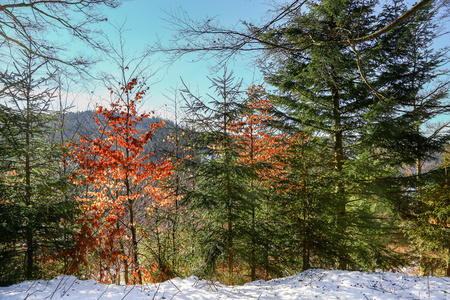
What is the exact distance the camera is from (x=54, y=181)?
6.17m

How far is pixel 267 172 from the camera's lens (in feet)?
22.5

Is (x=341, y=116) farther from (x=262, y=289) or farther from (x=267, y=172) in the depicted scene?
(x=262, y=289)

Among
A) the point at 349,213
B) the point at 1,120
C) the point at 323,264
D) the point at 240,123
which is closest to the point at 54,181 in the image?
the point at 1,120

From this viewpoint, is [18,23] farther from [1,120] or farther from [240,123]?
[240,123]

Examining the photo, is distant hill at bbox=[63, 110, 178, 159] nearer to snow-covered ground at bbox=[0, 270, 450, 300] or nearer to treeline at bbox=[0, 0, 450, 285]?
treeline at bbox=[0, 0, 450, 285]

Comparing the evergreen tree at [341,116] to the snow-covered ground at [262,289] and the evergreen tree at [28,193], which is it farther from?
the evergreen tree at [28,193]

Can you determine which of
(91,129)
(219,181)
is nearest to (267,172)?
(219,181)

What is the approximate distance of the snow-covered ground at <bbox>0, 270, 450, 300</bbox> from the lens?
4.02 metres

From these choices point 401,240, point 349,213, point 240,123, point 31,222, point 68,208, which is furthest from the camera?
point 401,240

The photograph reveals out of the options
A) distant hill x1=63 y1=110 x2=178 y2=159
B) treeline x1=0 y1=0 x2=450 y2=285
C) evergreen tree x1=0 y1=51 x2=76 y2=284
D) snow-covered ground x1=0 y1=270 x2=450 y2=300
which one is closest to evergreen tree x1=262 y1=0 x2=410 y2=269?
treeline x1=0 y1=0 x2=450 y2=285

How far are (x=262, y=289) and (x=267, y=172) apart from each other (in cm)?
304

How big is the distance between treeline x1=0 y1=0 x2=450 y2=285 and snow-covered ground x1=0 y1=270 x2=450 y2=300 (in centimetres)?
81

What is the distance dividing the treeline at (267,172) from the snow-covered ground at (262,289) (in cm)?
81

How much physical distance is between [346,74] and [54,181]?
9932mm
